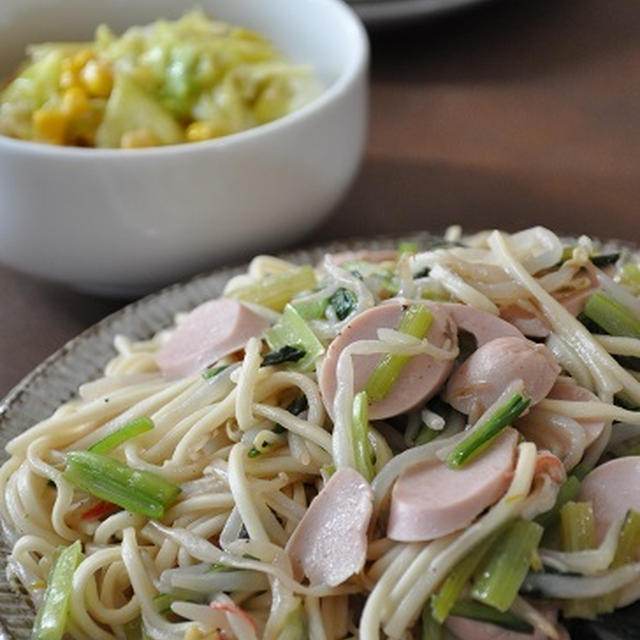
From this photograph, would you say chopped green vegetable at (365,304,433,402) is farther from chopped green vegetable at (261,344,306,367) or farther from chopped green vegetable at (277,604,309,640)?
chopped green vegetable at (277,604,309,640)

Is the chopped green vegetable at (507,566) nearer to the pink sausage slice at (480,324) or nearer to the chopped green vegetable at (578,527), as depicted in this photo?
the chopped green vegetable at (578,527)

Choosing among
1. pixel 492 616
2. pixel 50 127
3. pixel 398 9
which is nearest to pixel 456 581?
pixel 492 616

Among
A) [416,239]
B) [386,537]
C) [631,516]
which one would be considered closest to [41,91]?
[416,239]

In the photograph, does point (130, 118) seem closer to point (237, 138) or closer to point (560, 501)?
point (237, 138)

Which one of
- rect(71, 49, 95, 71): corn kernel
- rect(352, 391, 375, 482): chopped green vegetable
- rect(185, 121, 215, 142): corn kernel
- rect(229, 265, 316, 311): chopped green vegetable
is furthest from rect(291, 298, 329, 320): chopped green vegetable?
rect(71, 49, 95, 71): corn kernel

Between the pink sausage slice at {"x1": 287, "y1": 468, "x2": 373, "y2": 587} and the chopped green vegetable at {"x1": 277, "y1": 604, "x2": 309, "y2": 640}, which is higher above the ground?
the pink sausage slice at {"x1": 287, "y1": 468, "x2": 373, "y2": 587}

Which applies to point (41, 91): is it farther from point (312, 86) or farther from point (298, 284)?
point (298, 284)

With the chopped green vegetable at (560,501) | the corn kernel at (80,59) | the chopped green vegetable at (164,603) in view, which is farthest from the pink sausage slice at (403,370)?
the corn kernel at (80,59)
